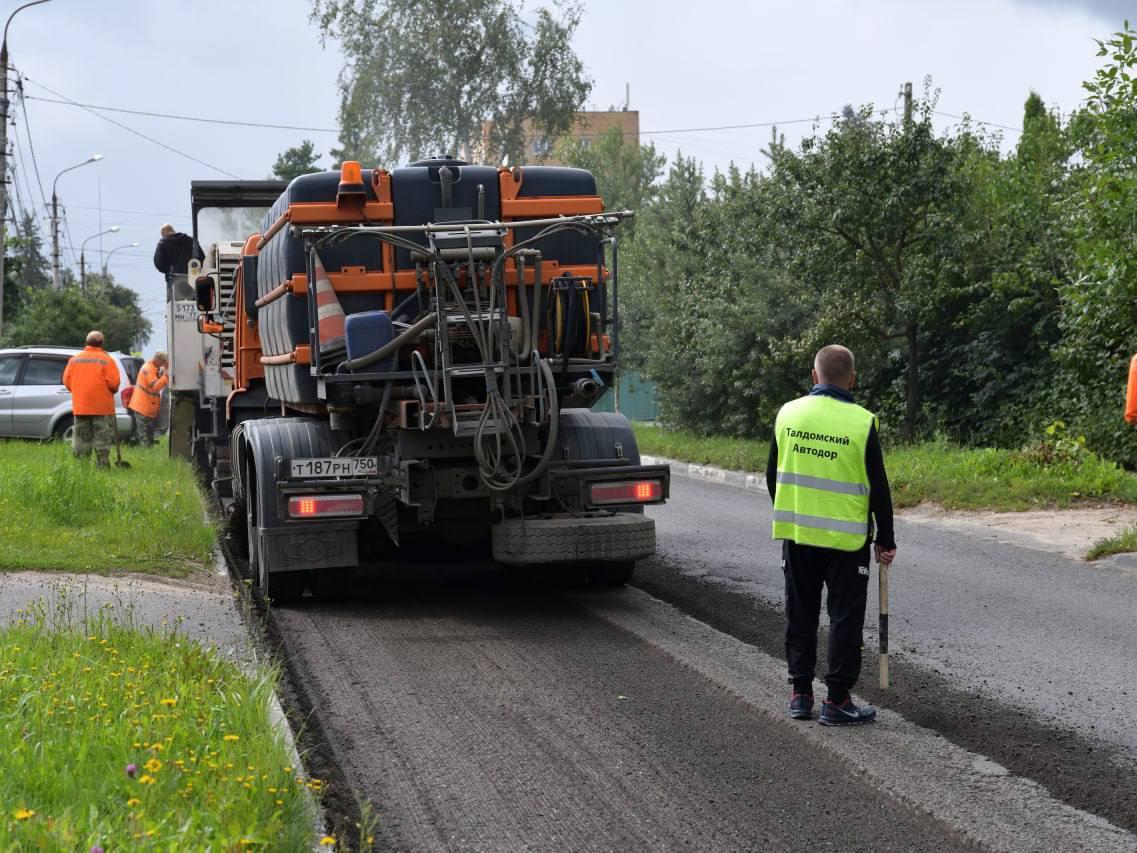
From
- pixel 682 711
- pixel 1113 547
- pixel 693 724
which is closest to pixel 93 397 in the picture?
pixel 1113 547

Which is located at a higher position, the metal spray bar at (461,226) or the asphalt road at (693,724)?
the metal spray bar at (461,226)

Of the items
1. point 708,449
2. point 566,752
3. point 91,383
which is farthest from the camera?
point 708,449

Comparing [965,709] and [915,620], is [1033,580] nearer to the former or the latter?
[915,620]

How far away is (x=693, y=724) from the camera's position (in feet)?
21.1

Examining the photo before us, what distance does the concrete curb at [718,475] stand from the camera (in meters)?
19.2

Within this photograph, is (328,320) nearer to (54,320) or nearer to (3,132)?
(3,132)

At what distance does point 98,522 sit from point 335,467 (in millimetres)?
4102

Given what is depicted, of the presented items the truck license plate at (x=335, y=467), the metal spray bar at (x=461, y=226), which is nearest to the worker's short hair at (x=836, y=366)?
the metal spray bar at (x=461, y=226)

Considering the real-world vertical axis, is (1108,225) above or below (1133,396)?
above

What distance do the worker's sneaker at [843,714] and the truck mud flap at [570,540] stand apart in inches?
116

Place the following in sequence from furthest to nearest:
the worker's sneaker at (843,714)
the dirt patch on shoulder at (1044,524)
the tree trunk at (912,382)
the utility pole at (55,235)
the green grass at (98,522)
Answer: the utility pole at (55,235) → the tree trunk at (912,382) → the dirt patch on shoulder at (1044,524) → the green grass at (98,522) → the worker's sneaker at (843,714)

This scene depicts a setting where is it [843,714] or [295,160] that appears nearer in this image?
[843,714]

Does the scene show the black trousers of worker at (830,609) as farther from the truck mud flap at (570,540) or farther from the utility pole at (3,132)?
the utility pole at (3,132)

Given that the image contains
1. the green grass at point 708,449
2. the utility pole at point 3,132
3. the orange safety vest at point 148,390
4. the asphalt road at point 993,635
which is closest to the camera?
the asphalt road at point 993,635
